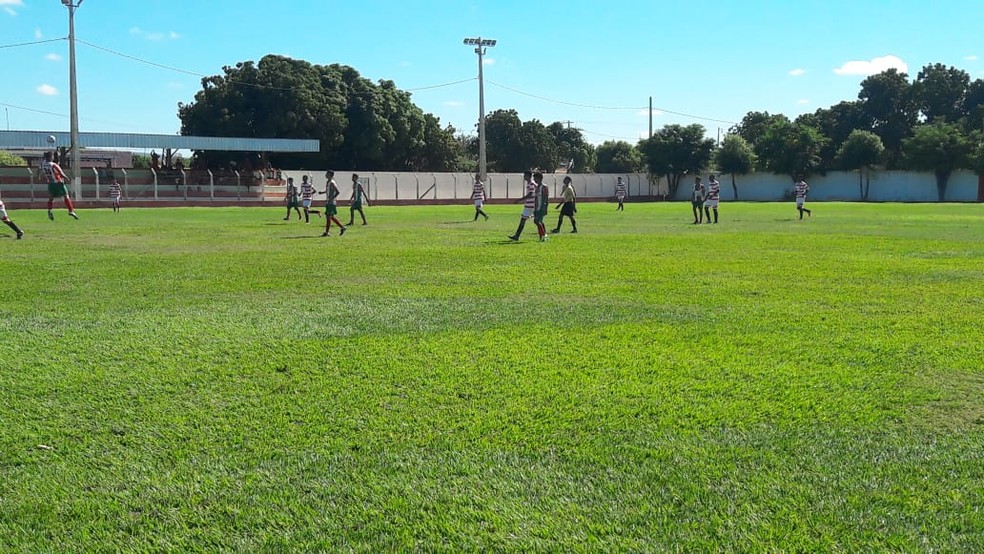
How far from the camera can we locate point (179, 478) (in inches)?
147

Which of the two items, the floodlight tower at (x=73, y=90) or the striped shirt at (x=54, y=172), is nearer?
the striped shirt at (x=54, y=172)

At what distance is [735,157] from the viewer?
223 feet

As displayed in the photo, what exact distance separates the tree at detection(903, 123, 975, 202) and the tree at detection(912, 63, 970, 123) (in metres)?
16.9

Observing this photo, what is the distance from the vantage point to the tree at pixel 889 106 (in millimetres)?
76250

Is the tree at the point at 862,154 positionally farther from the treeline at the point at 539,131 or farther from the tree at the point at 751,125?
the tree at the point at 751,125

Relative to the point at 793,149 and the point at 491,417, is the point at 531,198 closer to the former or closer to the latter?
the point at 491,417

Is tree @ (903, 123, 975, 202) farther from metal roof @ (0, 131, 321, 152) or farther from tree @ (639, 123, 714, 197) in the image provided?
metal roof @ (0, 131, 321, 152)

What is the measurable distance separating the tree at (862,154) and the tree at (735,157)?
281 inches

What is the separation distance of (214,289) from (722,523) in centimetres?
774

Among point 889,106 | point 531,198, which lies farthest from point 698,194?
point 889,106

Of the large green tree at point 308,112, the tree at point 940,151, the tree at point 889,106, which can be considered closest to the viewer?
the large green tree at point 308,112

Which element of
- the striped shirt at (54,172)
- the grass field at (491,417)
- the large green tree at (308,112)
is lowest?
the grass field at (491,417)

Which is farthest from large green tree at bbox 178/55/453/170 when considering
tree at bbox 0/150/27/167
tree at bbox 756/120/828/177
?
tree at bbox 756/120/828/177

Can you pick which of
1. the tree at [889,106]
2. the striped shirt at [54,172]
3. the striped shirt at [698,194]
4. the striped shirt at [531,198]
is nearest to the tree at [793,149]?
the tree at [889,106]
